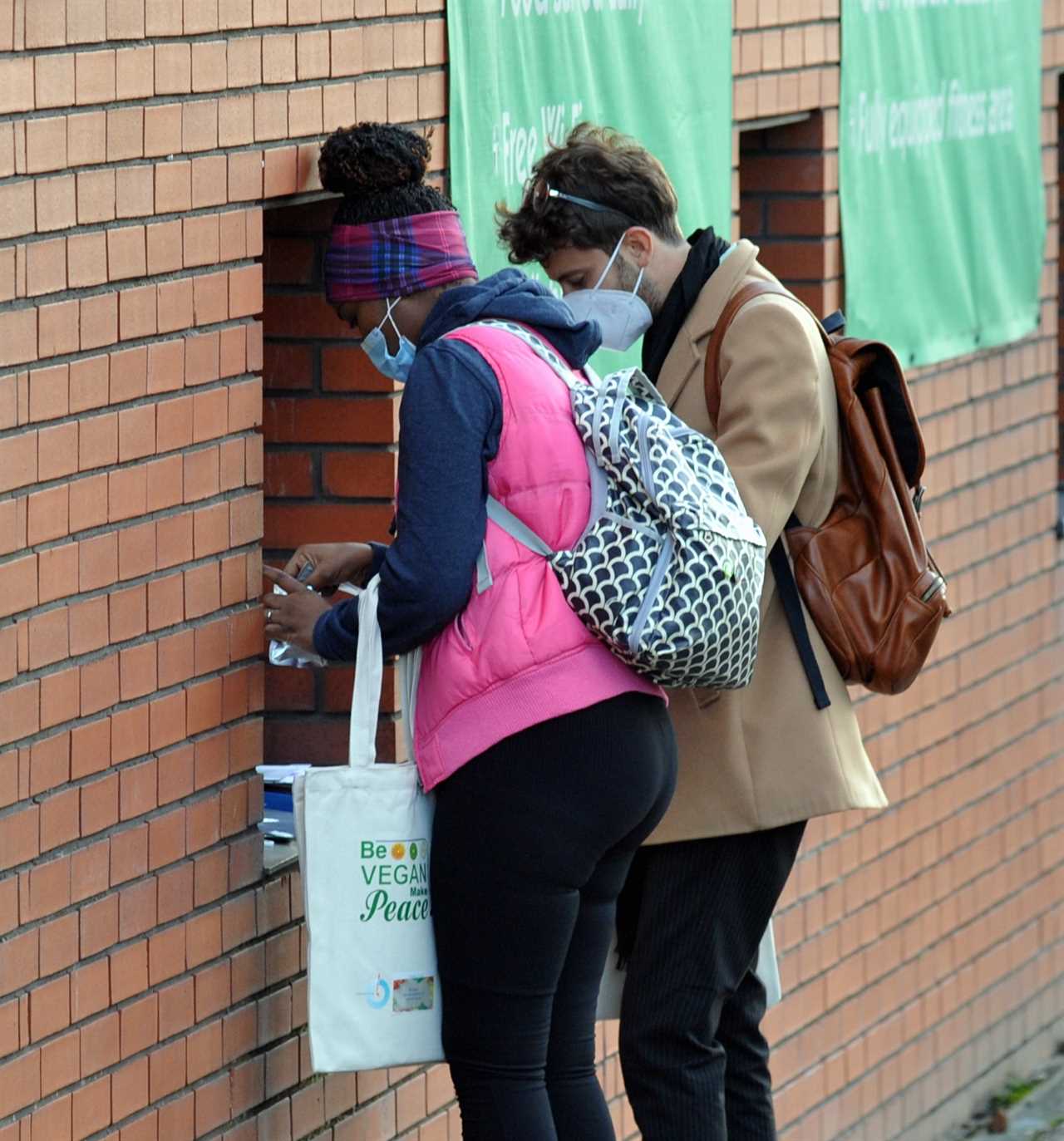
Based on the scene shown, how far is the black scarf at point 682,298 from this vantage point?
156 inches

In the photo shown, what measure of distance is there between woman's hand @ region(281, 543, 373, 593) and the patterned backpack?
39 centimetres

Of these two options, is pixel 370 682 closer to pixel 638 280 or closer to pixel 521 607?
pixel 521 607

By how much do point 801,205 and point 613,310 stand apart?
70.3 inches

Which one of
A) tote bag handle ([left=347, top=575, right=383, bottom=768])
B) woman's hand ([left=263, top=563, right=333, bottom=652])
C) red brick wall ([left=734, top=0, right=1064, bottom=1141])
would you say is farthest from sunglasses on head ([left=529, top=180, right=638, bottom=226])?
red brick wall ([left=734, top=0, right=1064, bottom=1141])

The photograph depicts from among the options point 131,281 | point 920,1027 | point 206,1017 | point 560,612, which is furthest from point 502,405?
point 920,1027

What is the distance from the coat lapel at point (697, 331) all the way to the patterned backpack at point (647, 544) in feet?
1.72

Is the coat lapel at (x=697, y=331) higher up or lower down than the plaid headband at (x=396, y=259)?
lower down

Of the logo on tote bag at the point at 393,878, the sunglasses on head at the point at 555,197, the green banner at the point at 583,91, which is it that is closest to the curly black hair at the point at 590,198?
the sunglasses on head at the point at 555,197

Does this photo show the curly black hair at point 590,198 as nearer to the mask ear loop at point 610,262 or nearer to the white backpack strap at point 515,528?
the mask ear loop at point 610,262

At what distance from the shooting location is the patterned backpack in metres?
3.33

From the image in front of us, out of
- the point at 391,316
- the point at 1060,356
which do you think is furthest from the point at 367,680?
the point at 1060,356

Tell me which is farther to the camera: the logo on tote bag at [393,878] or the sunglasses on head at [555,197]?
the sunglasses on head at [555,197]

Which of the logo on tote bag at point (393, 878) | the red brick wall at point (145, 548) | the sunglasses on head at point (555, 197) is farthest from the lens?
the sunglasses on head at point (555, 197)

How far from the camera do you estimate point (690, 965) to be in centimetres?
394
